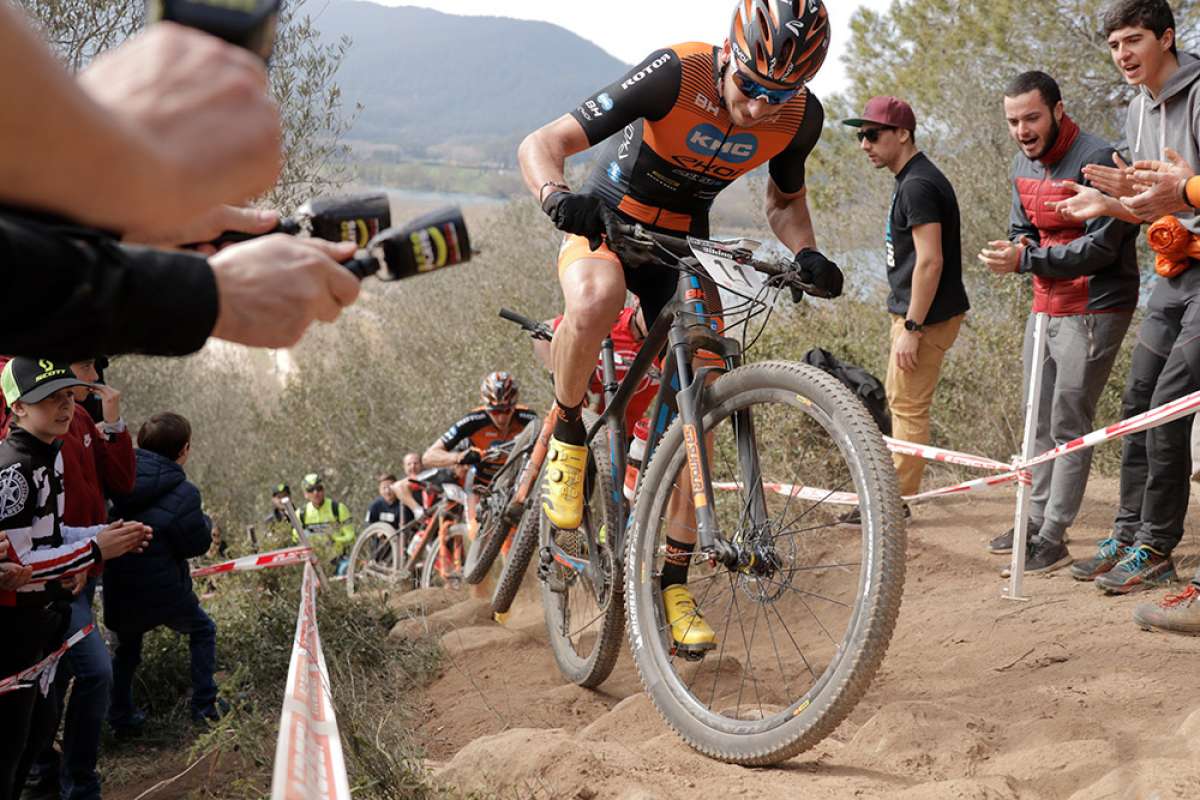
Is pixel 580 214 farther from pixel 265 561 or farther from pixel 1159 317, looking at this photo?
pixel 265 561

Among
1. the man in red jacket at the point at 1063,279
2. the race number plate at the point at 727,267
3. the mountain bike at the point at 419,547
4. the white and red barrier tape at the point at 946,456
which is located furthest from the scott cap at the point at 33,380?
the mountain bike at the point at 419,547

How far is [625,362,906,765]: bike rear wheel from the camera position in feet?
10.2

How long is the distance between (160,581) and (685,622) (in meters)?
3.36

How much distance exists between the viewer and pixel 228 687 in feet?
15.1

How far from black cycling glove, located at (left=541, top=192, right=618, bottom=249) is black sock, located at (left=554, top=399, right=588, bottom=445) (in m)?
1.05

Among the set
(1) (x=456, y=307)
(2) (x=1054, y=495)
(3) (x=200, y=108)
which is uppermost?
(1) (x=456, y=307)

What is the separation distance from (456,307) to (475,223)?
190 inches

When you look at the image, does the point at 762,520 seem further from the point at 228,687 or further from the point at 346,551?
the point at 346,551

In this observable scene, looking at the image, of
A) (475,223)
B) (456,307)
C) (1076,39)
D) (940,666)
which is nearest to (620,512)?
(940,666)

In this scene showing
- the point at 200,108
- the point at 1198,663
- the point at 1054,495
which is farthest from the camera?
the point at 1054,495

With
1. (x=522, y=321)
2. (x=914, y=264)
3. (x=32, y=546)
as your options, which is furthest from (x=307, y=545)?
(x=914, y=264)

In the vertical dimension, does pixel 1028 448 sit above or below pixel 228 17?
below

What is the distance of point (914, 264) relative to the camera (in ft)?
21.1

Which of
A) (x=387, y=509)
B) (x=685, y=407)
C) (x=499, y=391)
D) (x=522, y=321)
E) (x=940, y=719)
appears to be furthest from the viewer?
(x=387, y=509)
